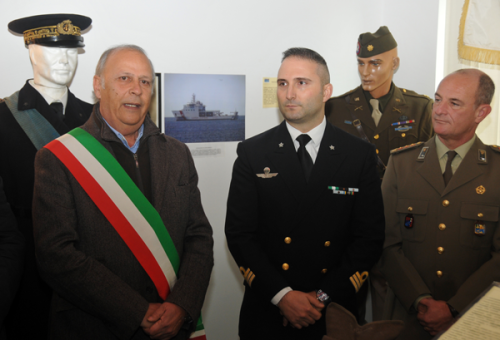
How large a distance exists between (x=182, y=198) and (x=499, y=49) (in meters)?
2.78

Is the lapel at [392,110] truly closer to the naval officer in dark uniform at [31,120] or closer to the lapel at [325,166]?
the lapel at [325,166]

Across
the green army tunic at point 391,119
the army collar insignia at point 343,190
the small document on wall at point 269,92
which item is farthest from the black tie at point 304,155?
the small document on wall at point 269,92

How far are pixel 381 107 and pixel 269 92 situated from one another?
0.82m

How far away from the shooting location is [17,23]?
2.06 m

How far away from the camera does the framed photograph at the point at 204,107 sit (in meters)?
2.58

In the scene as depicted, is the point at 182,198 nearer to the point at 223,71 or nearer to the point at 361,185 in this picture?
the point at 361,185

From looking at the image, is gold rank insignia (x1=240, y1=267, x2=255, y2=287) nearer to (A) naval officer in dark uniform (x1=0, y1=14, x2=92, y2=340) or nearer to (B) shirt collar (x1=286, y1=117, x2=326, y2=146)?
(B) shirt collar (x1=286, y1=117, x2=326, y2=146)

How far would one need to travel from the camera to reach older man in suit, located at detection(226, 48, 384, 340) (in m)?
1.61

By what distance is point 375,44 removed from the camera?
8.89 feet

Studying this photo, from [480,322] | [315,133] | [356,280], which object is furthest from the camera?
[315,133]

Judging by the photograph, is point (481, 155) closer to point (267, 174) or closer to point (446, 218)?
point (446, 218)

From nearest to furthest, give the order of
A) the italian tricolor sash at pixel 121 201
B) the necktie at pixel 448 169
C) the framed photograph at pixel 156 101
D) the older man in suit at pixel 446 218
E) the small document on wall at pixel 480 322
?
the small document on wall at pixel 480 322, the italian tricolor sash at pixel 121 201, the older man in suit at pixel 446 218, the necktie at pixel 448 169, the framed photograph at pixel 156 101

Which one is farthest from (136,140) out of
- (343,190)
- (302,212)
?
(343,190)

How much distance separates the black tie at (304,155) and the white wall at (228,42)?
1136mm
